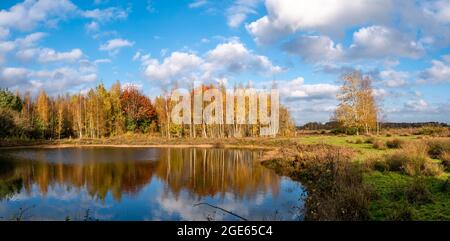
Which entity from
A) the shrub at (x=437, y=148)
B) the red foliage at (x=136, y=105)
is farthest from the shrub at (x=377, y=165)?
the red foliage at (x=136, y=105)

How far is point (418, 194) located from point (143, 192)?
35.7ft

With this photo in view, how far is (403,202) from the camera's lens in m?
9.45

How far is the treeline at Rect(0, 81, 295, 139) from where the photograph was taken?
59.5 m

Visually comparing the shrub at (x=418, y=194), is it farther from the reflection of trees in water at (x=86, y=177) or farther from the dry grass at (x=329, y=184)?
the reflection of trees in water at (x=86, y=177)

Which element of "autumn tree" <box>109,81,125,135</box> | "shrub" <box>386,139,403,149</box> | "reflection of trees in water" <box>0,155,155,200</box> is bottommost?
"reflection of trees in water" <box>0,155,155,200</box>

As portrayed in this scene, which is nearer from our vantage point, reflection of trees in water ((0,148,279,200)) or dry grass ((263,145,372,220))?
dry grass ((263,145,372,220))

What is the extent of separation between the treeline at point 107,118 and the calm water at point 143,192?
118 ft

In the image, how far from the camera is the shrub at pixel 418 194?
9.47m

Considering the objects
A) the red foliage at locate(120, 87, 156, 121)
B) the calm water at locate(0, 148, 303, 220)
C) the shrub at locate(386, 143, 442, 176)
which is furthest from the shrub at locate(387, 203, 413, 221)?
the red foliage at locate(120, 87, 156, 121)

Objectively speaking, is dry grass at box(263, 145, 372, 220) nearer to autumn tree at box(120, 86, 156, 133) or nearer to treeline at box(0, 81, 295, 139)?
treeline at box(0, 81, 295, 139)

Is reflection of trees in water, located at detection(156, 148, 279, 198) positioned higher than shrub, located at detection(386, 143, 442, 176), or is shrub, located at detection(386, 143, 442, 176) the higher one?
shrub, located at detection(386, 143, 442, 176)

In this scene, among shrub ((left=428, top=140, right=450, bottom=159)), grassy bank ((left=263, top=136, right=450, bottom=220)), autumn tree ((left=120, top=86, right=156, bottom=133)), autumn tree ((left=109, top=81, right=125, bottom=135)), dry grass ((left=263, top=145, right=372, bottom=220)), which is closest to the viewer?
grassy bank ((left=263, top=136, right=450, bottom=220))

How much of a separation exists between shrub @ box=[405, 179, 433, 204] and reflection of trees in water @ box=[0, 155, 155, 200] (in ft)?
34.7

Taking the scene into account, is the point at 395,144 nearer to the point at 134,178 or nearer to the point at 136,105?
the point at 134,178
